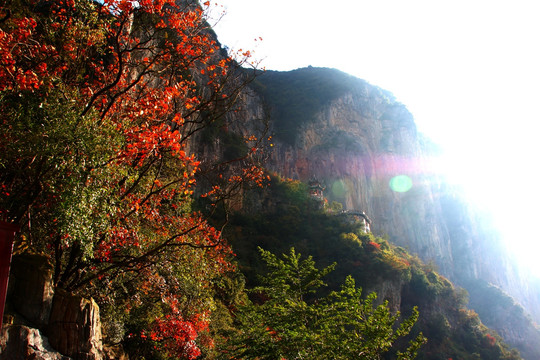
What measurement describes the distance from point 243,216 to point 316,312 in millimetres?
29439

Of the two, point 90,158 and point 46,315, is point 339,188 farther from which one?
point 90,158

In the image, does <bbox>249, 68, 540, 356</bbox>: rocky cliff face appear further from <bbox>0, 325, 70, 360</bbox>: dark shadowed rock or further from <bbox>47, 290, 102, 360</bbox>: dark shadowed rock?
<bbox>0, 325, 70, 360</bbox>: dark shadowed rock

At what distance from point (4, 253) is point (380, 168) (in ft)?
223

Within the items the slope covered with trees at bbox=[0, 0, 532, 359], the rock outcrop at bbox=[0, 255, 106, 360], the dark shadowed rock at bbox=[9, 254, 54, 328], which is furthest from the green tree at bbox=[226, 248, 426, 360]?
the dark shadowed rock at bbox=[9, 254, 54, 328]

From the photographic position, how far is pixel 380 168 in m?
68.0

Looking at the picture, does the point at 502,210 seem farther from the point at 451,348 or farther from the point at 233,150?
the point at 233,150

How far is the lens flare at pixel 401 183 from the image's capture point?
226 feet

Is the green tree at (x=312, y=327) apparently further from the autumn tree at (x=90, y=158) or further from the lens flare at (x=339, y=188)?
the lens flare at (x=339, y=188)

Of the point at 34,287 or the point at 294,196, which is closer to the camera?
the point at 34,287

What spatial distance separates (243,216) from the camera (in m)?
36.5

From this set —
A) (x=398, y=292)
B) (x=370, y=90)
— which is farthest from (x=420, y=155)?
(x=398, y=292)

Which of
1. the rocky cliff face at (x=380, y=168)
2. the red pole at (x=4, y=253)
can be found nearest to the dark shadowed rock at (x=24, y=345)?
the red pole at (x=4, y=253)

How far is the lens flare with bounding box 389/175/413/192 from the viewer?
68938mm

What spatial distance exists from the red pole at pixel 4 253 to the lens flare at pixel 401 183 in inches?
2708
